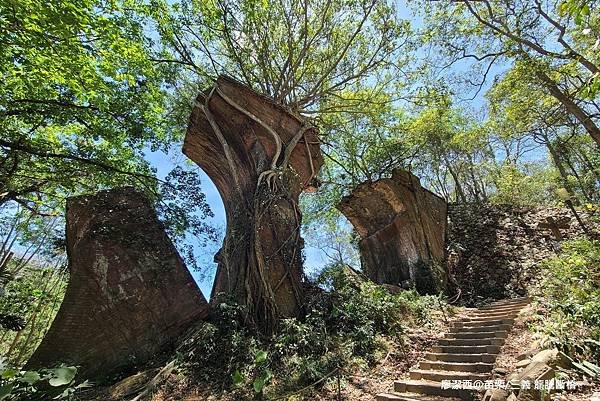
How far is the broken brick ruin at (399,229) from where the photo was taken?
32.7 ft

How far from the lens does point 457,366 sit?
416 centimetres

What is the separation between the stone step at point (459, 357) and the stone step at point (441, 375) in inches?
16.0

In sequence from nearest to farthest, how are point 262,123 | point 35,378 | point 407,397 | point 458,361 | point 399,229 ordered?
point 35,378 < point 407,397 < point 458,361 < point 262,123 < point 399,229

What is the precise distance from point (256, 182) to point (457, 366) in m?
4.62

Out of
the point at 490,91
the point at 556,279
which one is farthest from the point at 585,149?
the point at 556,279

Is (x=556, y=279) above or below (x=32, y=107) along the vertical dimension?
below

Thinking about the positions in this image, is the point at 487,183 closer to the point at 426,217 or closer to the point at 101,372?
the point at 426,217

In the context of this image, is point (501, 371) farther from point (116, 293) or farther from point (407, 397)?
point (116, 293)

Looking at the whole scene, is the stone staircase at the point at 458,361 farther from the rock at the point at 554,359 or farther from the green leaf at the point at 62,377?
the green leaf at the point at 62,377

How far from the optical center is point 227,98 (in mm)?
6973

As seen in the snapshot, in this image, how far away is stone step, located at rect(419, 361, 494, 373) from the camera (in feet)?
12.9

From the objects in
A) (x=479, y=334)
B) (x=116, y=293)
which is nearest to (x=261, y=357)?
(x=116, y=293)

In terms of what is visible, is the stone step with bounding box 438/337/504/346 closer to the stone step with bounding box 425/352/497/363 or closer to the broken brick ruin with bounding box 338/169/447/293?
the stone step with bounding box 425/352/497/363

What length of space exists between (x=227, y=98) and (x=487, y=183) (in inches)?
683
